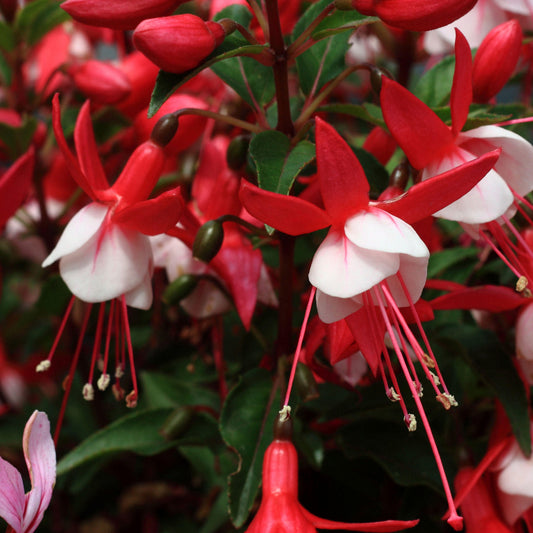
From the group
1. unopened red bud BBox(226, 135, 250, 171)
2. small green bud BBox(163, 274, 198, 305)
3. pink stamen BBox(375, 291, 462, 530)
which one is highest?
unopened red bud BBox(226, 135, 250, 171)

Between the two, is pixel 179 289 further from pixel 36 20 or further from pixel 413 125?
pixel 36 20

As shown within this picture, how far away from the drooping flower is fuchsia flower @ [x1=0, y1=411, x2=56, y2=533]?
9 centimetres

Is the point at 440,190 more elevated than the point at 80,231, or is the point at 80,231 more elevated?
the point at 440,190

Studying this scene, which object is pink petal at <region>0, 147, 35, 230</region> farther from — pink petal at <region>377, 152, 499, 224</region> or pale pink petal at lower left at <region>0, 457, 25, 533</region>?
pink petal at <region>377, 152, 499, 224</region>

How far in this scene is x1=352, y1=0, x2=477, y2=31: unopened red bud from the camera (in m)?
0.47

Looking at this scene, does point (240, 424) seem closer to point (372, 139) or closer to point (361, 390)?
point (361, 390)

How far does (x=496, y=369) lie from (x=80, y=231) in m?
0.41

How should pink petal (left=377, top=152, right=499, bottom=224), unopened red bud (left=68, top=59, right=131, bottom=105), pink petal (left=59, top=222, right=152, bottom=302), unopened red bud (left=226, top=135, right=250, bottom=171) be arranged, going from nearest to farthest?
pink petal (left=377, top=152, right=499, bottom=224) < pink petal (left=59, top=222, right=152, bottom=302) < unopened red bud (left=226, top=135, right=250, bottom=171) < unopened red bud (left=68, top=59, right=131, bottom=105)

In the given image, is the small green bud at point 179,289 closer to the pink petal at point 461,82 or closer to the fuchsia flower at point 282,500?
the fuchsia flower at point 282,500

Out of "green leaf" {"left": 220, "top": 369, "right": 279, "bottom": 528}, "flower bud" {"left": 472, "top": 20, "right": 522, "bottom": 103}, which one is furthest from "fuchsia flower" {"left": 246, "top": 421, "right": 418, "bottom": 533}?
"flower bud" {"left": 472, "top": 20, "right": 522, "bottom": 103}

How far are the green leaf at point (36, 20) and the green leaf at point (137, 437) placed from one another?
1.81ft

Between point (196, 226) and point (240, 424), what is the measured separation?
0.62 ft

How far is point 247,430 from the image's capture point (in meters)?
0.59

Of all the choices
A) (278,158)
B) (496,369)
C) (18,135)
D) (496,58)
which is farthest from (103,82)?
(496,369)
